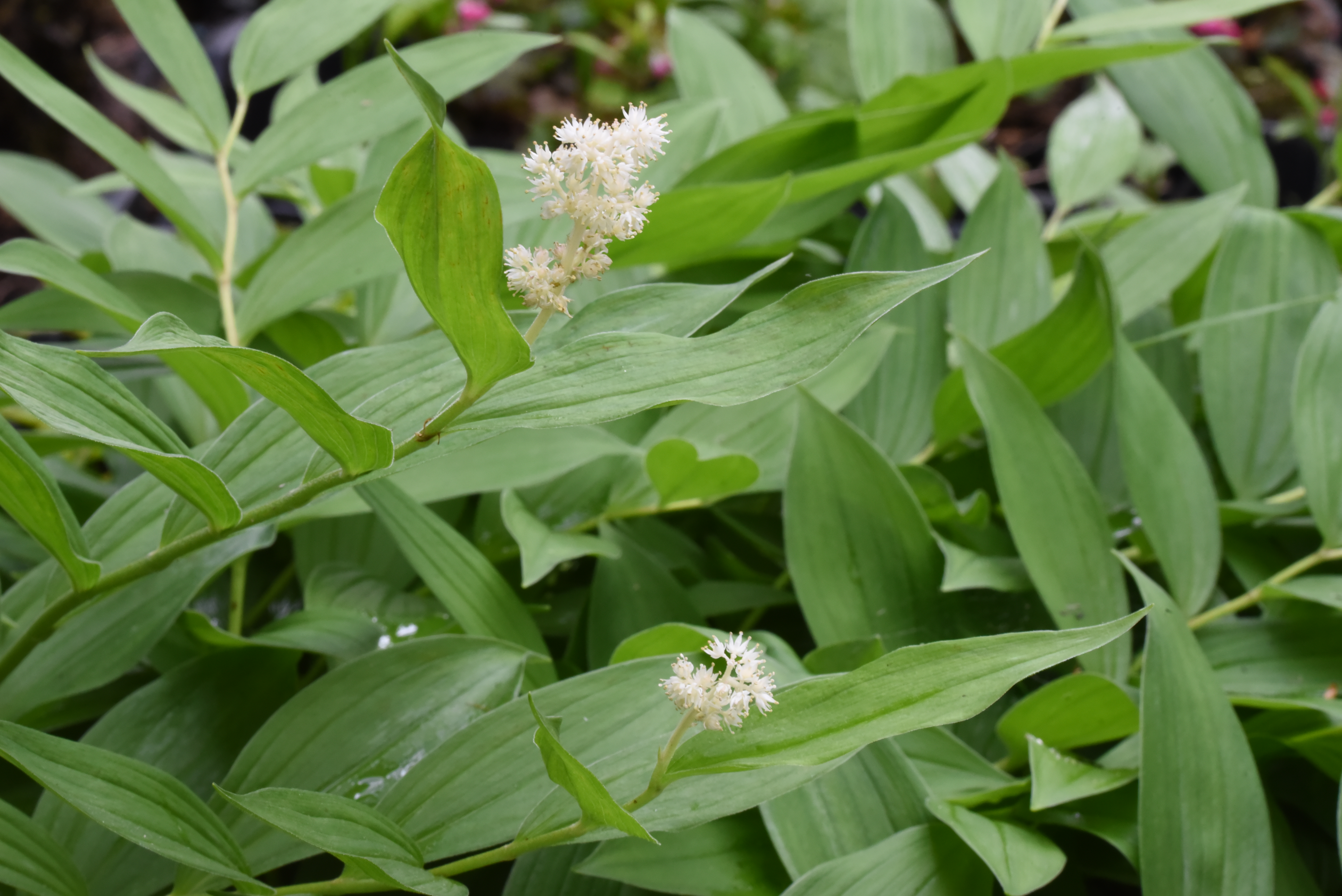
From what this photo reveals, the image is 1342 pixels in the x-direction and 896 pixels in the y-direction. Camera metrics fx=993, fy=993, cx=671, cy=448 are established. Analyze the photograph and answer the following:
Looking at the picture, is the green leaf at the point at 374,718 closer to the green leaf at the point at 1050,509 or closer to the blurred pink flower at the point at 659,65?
the green leaf at the point at 1050,509

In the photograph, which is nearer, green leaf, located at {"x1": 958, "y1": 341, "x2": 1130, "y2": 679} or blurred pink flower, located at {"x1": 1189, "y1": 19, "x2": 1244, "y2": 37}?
green leaf, located at {"x1": 958, "y1": 341, "x2": 1130, "y2": 679}

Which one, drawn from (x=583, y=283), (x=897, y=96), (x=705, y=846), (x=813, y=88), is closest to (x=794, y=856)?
(x=705, y=846)

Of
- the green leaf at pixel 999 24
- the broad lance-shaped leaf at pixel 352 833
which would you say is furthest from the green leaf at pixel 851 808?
the green leaf at pixel 999 24

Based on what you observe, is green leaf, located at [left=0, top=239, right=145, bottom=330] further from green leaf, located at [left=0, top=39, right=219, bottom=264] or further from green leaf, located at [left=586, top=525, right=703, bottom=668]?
green leaf, located at [left=586, top=525, right=703, bottom=668]

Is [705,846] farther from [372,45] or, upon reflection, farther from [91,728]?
[372,45]

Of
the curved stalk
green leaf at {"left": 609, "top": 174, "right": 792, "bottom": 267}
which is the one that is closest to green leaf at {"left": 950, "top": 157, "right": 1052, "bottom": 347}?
green leaf at {"left": 609, "top": 174, "right": 792, "bottom": 267}

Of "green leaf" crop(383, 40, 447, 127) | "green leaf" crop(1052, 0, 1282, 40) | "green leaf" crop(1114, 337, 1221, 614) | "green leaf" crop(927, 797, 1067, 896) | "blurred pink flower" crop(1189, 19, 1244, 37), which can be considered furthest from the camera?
"blurred pink flower" crop(1189, 19, 1244, 37)

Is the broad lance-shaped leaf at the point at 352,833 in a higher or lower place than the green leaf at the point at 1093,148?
lower

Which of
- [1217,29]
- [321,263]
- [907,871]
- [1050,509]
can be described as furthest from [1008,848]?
[1217,29]
